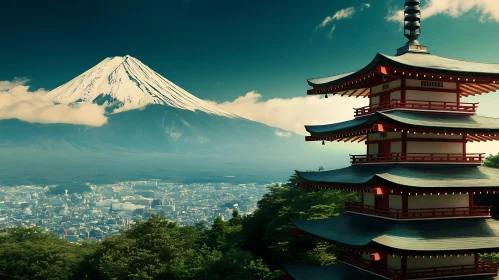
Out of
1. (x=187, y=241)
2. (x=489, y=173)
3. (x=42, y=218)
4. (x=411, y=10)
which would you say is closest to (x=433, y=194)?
(x=489, y=173)

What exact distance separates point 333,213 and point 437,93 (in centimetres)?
1643

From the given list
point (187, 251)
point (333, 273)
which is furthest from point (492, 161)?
point (333, 273)

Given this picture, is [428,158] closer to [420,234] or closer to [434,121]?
[434,121]

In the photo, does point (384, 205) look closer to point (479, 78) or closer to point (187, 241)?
point (479, 78)

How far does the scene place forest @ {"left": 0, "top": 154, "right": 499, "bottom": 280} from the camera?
28.3m

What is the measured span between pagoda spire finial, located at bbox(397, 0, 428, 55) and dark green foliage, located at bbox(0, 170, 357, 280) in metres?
12.7

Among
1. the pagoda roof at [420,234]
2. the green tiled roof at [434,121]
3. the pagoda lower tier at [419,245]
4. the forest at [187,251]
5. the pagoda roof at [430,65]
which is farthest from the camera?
the forest at [187,251]

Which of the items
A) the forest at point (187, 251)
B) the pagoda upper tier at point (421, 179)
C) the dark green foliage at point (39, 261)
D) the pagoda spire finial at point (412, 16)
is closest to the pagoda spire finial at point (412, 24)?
the pagoda spire finial at point (412, 16)

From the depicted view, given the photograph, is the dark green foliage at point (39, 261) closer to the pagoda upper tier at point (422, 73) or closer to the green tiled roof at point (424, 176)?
the green tiled roof at point (424, 176)

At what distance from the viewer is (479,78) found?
715 inches

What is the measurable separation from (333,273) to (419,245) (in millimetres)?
4340

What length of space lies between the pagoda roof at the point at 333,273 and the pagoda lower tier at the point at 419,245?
11cm

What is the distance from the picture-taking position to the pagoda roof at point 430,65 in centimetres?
1733

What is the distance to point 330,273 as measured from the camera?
62.2 ft
